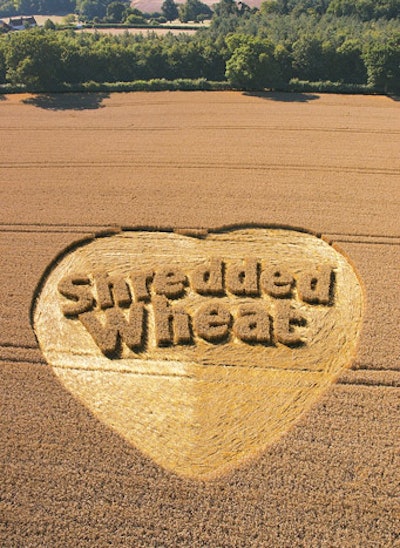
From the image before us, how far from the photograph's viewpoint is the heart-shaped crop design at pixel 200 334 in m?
17.6

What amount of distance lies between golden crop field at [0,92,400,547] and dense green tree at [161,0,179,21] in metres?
79.7

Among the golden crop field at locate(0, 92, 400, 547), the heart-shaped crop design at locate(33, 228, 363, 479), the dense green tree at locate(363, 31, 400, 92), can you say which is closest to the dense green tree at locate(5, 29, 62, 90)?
the golden crop field at locate(0, 92, 400, 547)

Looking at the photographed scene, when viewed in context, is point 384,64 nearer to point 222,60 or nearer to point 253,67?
point 253,67

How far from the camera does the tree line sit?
167ft

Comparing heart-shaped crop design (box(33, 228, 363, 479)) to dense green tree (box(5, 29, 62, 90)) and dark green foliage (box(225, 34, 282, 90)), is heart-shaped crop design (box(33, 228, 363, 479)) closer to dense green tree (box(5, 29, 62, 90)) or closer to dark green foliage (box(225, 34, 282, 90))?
dark green foliage (box(225, 34, 282, 90))

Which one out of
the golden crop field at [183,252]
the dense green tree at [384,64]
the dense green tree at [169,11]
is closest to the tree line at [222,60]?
the dense green tree at [384,64]

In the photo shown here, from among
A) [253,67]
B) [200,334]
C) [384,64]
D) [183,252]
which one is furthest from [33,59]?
[200,334]

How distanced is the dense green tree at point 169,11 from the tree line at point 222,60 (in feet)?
217

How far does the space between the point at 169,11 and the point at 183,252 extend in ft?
374

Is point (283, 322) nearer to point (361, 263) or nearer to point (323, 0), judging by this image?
point (361, 263)

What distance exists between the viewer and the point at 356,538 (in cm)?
1420

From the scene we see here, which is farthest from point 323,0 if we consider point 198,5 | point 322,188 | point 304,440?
point 304,440

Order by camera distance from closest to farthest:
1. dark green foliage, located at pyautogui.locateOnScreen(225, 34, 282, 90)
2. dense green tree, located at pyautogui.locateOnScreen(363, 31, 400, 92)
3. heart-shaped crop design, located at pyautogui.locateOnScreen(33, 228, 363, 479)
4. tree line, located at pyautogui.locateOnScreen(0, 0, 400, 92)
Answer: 1. heart-shaped crop design, located at pyautogui.locateOnScreen(33, 228, 363, 479)
2. dense green tree, located at pyautogui.locateOnScreen(363, 31, 400, 92)
3. dark green foliage, located at pyautogui.locateOnScreen(225, 34, 282, 90)
4. tree line, located at pyautogui.locateOnScreen(0, 0, 400, 92)

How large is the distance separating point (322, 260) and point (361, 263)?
2.13 m
